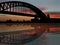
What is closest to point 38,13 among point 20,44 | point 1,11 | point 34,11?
point 34,11

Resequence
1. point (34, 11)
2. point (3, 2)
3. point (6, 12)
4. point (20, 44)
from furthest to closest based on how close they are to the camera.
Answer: point (34, 11) → point (3, 2) → point (6, 12) → point (20, 44)

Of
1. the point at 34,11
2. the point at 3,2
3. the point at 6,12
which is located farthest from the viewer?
the point at 34,11

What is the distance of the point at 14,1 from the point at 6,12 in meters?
2.11

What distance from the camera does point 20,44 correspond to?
2.72m

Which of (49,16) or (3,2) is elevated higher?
(3,2)

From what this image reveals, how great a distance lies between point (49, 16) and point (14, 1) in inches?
147

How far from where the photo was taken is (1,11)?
17453 mm

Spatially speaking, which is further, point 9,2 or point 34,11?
point 34,11

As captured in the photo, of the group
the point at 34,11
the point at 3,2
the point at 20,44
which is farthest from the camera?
the point at 34,11

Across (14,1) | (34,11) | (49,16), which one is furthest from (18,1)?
(49,16)

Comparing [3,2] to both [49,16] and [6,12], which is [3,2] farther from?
[49,16]

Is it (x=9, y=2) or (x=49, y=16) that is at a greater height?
(x=9, y=2)

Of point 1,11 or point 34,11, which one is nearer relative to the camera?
point 1,11

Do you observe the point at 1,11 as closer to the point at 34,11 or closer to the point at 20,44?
the point at 34,11
